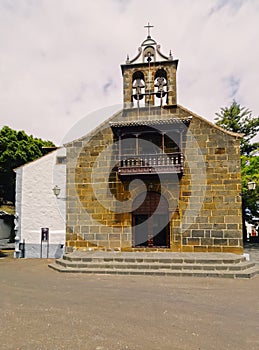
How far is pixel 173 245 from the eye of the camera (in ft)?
38.0

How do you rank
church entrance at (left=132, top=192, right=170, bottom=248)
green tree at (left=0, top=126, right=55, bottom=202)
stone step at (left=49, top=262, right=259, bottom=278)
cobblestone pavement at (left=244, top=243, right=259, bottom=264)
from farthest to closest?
green tree at (left=0, top=126, right=55, bottom=202), cobblestone pavement at (left=244, top=243, right=259, bottom=264), church entrance at (left=132, top=192, right=170, bottom=248), stone step at (left=49, top=262, right=259, bottom=278)

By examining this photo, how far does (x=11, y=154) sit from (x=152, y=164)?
45.7 feet

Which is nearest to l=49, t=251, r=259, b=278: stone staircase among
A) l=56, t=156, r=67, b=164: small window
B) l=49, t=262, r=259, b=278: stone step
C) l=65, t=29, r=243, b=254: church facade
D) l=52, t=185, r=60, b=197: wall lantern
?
l=49, t=262, r=259, b=278: stone step

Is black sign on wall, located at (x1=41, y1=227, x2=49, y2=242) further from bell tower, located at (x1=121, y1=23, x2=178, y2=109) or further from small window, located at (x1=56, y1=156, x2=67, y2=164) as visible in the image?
bell tower, located at (x1=121, y1=23, x2=178, y2=109)

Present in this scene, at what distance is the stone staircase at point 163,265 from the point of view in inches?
361

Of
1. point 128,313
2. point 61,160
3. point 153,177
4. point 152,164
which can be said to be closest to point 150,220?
point 153,177

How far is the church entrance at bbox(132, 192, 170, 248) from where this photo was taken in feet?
39.5

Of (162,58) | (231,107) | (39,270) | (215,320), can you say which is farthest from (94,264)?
(231,107)

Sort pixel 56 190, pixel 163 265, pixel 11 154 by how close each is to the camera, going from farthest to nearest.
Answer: pixel 11 154 → pixel 56 190 → pixel 163 265

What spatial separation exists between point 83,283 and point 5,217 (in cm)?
1344

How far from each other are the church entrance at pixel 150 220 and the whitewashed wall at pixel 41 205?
11.0 feet

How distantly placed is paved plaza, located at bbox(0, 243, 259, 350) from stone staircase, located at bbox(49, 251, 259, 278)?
59 centimetres

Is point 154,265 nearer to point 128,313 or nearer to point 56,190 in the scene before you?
point 128,313

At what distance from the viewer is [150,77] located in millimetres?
12750
